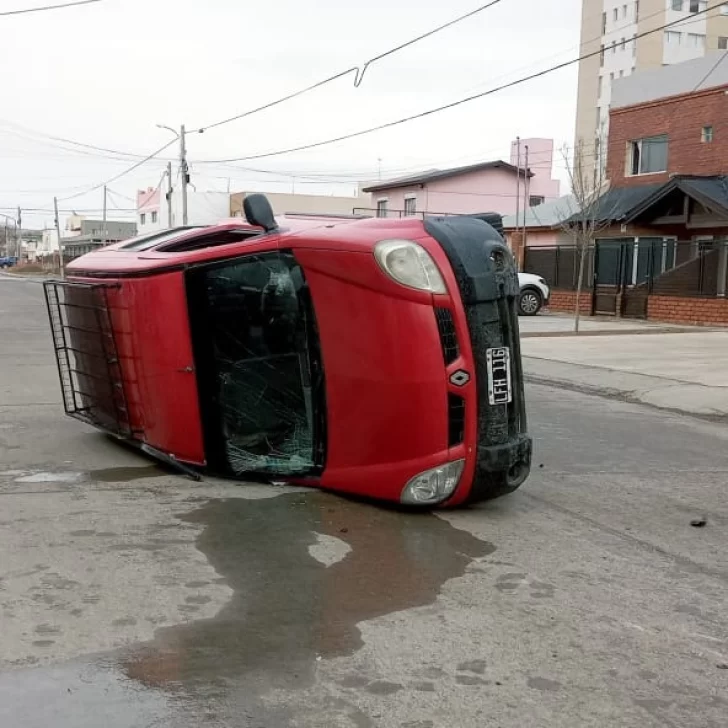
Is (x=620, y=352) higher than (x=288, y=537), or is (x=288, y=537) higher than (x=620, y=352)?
(x=288, y=537)

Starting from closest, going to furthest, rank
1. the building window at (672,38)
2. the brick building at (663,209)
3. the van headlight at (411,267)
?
1. the van headlight at (411,267)
2. the brick building at (663,209)
3. the building window at (672,38)

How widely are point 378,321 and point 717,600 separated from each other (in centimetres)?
240

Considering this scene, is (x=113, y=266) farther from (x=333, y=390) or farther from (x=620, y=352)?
(x=620, y=352)

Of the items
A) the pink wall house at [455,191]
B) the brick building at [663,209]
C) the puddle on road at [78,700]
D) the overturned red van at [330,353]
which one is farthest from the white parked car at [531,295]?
the puddle on road at [78,700]

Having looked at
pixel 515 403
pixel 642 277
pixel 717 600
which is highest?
pixel 515 403

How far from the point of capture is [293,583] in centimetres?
441

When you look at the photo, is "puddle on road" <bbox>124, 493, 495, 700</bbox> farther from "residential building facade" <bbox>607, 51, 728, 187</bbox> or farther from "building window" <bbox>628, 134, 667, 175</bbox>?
"building window" <bbox>628, 134, 667, 175</bbox>

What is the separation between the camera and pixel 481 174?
171 feet

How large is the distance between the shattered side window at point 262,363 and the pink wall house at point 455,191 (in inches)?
1682

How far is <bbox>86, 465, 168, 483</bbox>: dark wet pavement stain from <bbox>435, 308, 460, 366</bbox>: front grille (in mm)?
2574

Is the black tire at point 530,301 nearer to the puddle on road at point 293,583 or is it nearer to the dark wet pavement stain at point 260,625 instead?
the puddle on road at point 293,583

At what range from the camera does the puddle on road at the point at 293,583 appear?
3.50 meters

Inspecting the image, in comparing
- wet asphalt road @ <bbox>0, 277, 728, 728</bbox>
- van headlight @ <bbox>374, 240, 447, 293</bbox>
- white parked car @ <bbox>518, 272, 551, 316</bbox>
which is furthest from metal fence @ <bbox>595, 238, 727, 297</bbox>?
van headlight @ <bbox>374, 240, 447, 293</bbox>

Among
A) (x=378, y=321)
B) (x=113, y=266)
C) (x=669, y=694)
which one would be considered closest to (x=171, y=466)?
(x=113, y=266)
